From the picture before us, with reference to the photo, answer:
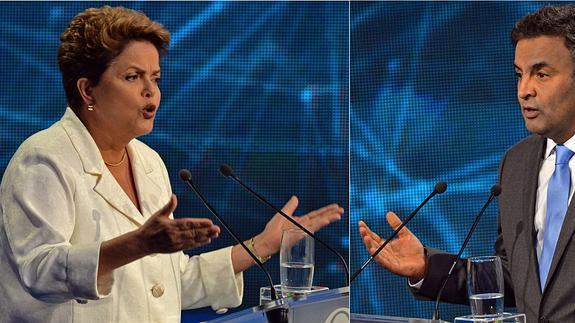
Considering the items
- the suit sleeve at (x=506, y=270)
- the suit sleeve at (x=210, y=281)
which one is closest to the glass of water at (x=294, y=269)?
the suit sleeve at (x=210, y=281)

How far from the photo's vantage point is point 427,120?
2.93m

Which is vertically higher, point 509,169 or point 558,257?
point 509,169

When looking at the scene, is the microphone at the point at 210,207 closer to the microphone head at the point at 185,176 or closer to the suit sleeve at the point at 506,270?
the microphone head at the point at 185,176

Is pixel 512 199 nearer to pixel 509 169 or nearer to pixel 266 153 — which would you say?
pixel 509 169

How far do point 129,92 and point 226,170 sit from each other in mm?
379

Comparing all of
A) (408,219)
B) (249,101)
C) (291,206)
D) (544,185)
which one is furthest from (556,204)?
(249,101)

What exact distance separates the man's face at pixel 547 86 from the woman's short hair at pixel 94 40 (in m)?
1.19

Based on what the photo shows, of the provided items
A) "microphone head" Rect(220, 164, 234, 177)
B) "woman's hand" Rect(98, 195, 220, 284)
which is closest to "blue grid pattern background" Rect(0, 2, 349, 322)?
"microphone head" Rect(220, 164, 234, 177)

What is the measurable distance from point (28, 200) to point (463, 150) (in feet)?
4.53

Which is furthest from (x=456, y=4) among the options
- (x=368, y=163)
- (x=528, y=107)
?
(x=368, y=163)

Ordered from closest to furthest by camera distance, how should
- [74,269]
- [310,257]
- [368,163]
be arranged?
[74,269] → [310,257] → [368,163]

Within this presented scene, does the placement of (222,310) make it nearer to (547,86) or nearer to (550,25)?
(547,86)

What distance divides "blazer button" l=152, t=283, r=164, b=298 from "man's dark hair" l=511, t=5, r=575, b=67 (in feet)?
4.53

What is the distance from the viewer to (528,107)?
2.92 m
